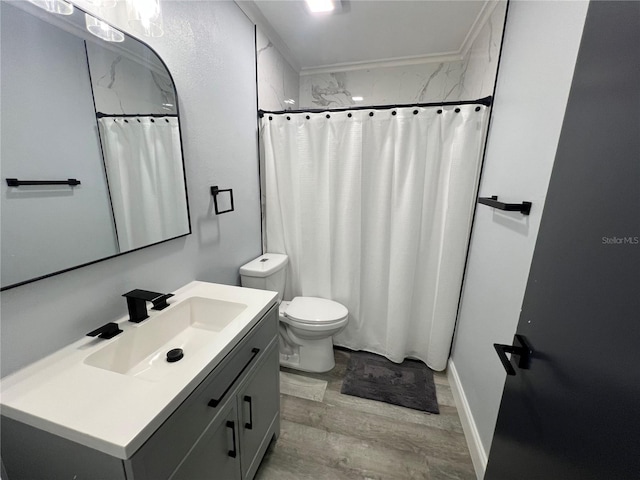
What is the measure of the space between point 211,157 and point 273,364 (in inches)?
46.6

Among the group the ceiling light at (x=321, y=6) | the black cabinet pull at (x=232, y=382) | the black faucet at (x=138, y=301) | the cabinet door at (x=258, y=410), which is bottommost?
the cabinet door at (x=258, y=410)

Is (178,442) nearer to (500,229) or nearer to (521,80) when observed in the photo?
(500,229)

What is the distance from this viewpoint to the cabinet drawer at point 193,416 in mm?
619

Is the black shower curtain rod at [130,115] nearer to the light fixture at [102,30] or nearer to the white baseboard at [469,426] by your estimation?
the light fixture at [102,30]

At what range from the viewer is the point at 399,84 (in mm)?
2533

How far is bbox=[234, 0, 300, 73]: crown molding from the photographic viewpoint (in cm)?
167

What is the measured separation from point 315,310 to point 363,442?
824 millimetres

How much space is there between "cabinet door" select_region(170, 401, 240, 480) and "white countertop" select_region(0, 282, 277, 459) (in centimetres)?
21

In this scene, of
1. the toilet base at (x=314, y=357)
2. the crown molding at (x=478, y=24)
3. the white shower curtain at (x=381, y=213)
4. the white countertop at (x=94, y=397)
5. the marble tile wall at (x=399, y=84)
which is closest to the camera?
the white countertop at (x=94, y=397)

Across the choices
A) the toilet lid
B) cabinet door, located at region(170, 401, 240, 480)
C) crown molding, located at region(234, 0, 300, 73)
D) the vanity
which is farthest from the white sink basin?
crown molding, located at region(234, 0, 300, 73)

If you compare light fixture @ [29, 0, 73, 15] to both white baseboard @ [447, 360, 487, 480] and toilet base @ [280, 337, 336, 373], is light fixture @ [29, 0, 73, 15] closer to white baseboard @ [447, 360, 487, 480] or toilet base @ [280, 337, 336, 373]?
toilet base @ [280, 337, 336, 373]

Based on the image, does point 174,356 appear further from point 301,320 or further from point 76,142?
point 301,320

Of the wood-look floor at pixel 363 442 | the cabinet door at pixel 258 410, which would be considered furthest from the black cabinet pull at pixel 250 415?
the wood-look floor at pixel 363 442

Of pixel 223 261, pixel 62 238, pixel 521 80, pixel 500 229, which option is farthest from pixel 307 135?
pixel 62 238
